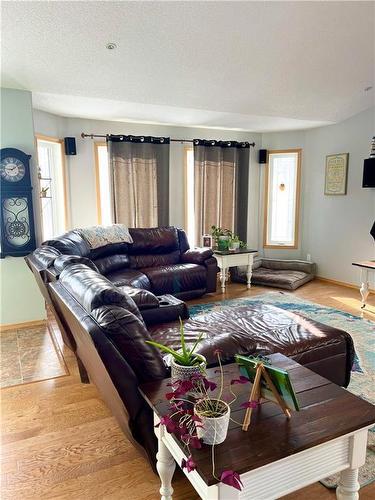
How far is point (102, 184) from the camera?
17.0ft

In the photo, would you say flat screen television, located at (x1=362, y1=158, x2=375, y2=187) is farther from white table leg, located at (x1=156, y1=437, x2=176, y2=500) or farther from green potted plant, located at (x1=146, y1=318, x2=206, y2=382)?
white table leg, located at (x1=156, y1=437, x2=176, y2=500)

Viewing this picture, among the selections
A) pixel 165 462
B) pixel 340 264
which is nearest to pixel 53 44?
pixel 165 462

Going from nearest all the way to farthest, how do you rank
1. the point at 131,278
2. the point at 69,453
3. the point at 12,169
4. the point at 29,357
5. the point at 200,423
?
the point at 200,423
the point at 69,453
the point at 29,357
the point at 12,169
the point at 131,278

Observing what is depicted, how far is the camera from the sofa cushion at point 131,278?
3891 mm

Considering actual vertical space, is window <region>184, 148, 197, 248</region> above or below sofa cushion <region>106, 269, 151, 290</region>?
above

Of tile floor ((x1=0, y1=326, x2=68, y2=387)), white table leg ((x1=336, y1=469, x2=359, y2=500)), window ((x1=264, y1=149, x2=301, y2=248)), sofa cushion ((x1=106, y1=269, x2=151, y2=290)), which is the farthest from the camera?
window ((x1=264, y1=149, x2=301, y2=248))

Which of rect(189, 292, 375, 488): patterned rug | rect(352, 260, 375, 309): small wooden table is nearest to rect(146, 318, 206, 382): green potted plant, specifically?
rect(189, 292, 375, 488): patterned rug

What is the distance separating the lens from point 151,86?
3.63 m

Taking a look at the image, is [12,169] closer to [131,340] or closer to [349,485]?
[131,340]

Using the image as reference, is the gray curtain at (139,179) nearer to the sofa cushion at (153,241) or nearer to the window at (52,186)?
the sofa cushion at (153,241)

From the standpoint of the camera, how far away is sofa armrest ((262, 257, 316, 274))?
5746 millimetres

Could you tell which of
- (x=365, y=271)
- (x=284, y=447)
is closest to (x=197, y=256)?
(x=365, y=271)

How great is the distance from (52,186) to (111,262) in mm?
1439

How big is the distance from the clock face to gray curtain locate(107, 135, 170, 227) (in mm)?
1621
